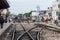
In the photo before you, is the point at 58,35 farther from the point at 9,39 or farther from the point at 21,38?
the point at 9,39

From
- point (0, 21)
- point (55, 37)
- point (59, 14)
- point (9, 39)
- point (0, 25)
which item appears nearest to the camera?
point (9, 39)

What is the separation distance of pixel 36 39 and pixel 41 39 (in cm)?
68

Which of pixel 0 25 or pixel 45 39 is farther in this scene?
pixel 0 25

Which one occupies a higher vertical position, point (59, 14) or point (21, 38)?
point (21, 38)

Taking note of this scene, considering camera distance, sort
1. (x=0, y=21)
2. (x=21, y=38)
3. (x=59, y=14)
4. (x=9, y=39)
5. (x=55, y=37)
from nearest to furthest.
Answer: (x=9, y=39) < (x=21, y=38) < (x=55, y=37) < (x=0, y=21) < (x=59, y=14)

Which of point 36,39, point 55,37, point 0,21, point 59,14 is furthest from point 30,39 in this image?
point 59,14

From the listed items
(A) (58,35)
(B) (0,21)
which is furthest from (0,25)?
(A) (58,35)

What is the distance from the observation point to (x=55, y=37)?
1677cm

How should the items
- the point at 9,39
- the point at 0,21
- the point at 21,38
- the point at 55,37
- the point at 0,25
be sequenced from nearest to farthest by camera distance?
the point at 9,39
the point at 21,38
the point at 55,37
the point at 0,21
the point at 0,25

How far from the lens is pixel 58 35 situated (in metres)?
17.0

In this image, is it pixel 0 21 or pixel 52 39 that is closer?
pixel 52 39

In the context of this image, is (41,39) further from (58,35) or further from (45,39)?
(58,35)

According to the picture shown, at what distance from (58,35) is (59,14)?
49.0m

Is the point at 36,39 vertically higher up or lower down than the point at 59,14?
higher up
